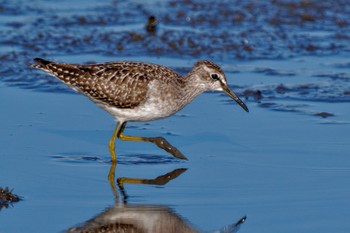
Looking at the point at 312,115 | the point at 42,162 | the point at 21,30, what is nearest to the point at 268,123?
the point at 312,115

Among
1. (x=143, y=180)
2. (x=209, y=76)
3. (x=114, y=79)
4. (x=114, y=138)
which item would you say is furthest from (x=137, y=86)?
(x=143, y=180)

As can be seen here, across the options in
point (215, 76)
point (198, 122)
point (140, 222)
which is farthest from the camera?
point (198, 122)

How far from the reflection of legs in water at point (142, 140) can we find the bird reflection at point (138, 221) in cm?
152

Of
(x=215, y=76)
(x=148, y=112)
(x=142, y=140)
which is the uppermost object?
(x=215, y=76)

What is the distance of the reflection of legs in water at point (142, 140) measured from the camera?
9773 millimetres

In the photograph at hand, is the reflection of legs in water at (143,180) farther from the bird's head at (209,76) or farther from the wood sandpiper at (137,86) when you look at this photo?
the bird's head at (209,76)

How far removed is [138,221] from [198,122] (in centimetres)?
351

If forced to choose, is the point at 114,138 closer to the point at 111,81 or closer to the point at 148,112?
the point at 148,112

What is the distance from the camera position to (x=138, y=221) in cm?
783

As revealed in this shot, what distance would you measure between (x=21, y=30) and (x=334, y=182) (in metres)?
7.75

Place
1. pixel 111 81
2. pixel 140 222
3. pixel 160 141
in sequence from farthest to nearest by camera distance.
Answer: pixel 111 81 < pixel 160 141 < pixel 140 222

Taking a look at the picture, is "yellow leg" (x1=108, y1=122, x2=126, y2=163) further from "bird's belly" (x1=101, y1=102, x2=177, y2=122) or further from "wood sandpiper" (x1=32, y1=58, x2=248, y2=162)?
"bird's belly" (x1=101, y1=102, x2=177, y2=122)

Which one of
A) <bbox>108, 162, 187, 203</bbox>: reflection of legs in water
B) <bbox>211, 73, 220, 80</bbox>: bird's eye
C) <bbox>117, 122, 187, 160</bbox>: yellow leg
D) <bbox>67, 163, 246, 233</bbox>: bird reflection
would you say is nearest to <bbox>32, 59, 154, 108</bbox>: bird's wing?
<bbox>117, 122, 187, 160</bbox>: yellow leg

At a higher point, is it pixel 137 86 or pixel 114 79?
pixel 114 79
